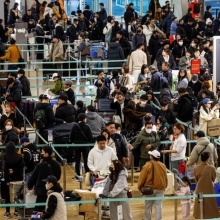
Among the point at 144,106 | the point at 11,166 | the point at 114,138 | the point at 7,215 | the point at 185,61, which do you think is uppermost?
the point at 185,61

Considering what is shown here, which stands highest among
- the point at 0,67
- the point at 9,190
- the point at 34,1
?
the point at 34,1

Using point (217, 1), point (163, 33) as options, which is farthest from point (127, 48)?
point (217, 1)

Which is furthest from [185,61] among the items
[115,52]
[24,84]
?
[24,84]

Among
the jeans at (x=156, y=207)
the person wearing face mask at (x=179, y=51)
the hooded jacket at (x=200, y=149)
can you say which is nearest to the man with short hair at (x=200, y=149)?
the hooded jacket at (x=200, y=149)

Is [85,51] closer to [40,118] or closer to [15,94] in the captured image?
[15,94]

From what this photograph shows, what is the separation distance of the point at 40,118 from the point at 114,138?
8.31 feet

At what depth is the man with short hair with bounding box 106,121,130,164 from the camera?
15.8 metres

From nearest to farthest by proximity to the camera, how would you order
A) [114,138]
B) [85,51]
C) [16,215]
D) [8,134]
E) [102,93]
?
[16,215] → [114,138] → [8,134] → [102,93] → [85,51]

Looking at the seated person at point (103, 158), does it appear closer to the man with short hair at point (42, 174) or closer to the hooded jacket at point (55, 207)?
the man with short hair at point (42, 174)

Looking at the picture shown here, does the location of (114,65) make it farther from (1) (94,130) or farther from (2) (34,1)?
(2) (34,1)

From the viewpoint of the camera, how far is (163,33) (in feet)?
98.1

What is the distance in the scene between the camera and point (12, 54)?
978 inches

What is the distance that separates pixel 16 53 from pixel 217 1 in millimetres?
23437

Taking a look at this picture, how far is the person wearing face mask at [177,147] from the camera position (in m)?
16.0
